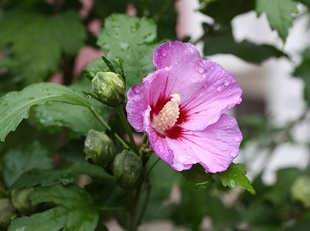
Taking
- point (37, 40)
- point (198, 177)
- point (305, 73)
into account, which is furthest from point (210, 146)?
point (305, 73)

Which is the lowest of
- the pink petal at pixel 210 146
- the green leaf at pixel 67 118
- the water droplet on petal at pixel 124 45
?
the green leaf at pixel 67 118

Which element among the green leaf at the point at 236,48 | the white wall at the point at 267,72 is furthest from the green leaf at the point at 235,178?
the white wall at the point at 267,72

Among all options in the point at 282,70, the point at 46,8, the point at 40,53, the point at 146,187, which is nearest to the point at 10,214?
the point at 146,187

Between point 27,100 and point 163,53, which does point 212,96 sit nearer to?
point 163,53

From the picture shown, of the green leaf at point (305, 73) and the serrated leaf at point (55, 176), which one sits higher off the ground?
the serrated leaf at point (55, 176)

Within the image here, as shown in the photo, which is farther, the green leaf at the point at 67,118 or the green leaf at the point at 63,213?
the green leaf at the point at 67,118

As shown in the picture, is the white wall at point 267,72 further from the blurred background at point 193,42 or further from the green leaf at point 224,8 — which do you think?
the green leaf at point 224,8

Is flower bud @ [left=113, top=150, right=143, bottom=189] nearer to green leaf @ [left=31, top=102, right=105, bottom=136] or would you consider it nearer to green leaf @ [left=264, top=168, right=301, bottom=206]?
green leaf @ [left=31, top=102, right=105, bottom=136]

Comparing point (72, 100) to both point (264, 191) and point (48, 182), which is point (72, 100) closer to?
point (48, 182)
